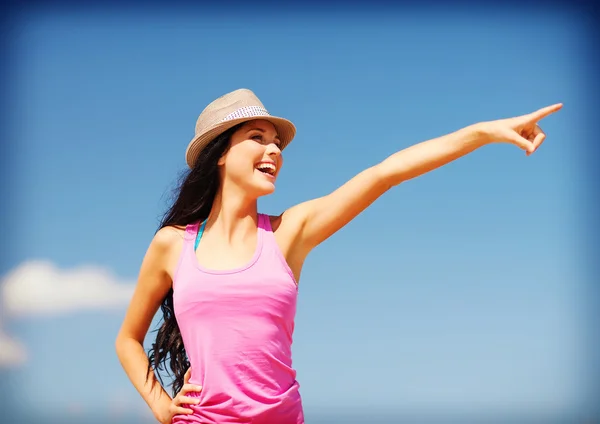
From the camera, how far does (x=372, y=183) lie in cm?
408

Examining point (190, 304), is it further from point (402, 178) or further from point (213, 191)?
point (402, 178)

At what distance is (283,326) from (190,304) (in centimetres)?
50

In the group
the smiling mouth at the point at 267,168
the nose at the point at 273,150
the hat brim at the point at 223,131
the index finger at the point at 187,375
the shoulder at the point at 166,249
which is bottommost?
the index finger at the point at 187,375

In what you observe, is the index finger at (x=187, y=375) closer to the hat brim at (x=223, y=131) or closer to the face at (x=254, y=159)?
the face at (x=254, y=159)

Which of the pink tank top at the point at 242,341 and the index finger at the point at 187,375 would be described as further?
the index finger at the point at 187,375

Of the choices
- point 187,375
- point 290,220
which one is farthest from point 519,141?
point 187,375

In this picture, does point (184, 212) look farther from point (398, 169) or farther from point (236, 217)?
point (398, 169)

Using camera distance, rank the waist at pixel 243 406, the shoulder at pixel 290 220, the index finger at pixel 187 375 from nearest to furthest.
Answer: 1. the waist at pixel 243 406
2. the index finger at pixel 187 375
3. the shoulder at pixel 290 220

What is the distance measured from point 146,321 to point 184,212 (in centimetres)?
68

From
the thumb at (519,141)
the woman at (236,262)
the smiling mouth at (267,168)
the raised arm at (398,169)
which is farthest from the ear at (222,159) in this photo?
the thumb at (519,141)

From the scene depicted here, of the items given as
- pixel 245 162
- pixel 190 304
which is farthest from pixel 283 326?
pixel 245 162

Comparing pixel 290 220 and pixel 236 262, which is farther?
pixel 290 220

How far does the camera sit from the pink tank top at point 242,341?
3910 millimetres

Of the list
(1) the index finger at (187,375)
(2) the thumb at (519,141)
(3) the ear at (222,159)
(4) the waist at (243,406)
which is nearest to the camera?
(2) the thumb at (519,141)
